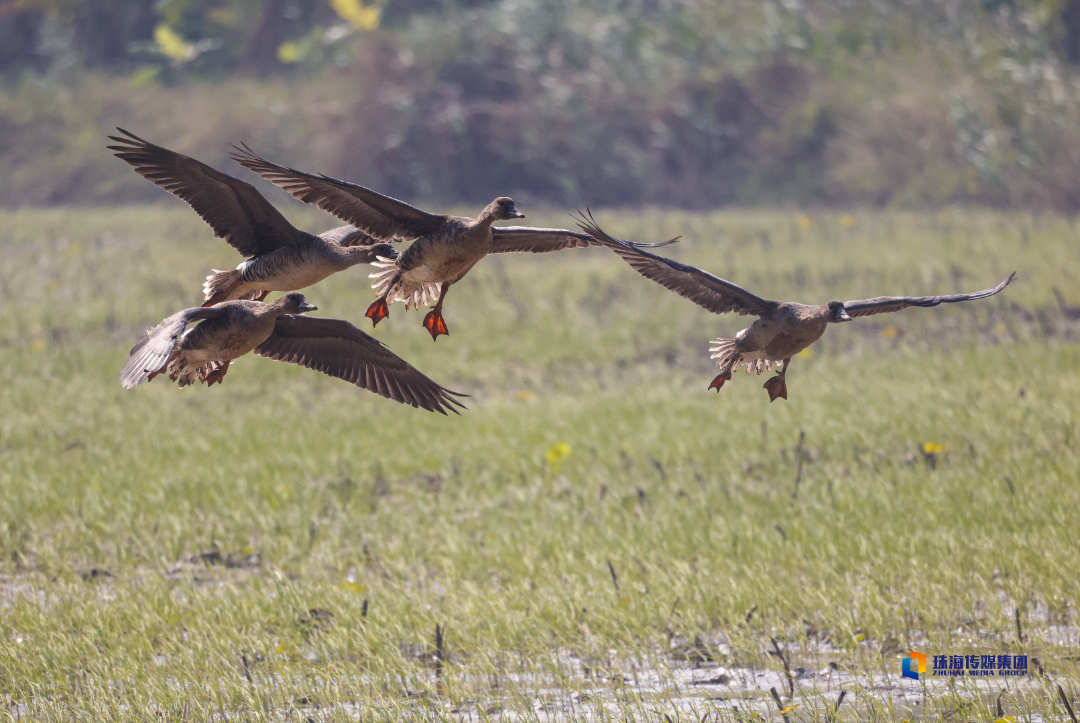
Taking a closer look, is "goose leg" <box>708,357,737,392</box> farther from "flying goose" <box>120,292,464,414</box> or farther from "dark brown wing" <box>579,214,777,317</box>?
"flying goose" <box>120,292,464,414</box>

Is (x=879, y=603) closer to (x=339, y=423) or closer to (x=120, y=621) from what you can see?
(x=120, y=621)

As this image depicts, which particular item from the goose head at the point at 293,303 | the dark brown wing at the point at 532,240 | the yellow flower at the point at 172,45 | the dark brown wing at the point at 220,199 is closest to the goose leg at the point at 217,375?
the goose head at the point at 293,303

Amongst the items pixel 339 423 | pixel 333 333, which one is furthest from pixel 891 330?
pixel 333 333

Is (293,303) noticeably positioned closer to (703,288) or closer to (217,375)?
(217,375)

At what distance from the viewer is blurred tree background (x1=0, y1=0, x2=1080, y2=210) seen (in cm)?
2392

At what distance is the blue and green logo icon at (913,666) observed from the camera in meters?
5.82

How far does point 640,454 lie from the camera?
9.70m

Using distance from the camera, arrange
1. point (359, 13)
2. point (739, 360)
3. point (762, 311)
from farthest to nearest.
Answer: point (359, 13)
point (739, 360)
point (762, 311)

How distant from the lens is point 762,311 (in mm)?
2795

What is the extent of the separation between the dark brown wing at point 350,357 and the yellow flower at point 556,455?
544 cm

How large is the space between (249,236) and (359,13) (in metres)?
26.8

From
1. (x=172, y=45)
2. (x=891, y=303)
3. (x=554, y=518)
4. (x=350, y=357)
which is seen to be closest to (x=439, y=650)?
(x=554, y=518)

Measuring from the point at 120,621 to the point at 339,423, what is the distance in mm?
4717

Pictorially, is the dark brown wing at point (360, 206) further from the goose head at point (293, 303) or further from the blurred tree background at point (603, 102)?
the blurred tree background at point (603, 102)
